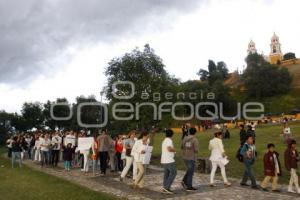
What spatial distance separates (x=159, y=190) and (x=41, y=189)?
4.35 meters

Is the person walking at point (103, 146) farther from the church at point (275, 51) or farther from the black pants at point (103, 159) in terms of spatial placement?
the church at point (275, 51)

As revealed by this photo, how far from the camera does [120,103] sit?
25.6 meters

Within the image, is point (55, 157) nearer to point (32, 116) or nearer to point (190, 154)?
point (190, 154)

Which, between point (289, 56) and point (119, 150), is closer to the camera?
point (119, 150)

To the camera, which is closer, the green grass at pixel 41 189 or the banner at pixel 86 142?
the green grass at pixel 41 189

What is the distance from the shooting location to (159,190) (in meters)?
14.4

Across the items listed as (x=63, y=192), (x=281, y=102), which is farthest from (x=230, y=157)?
(x=281, y=102)

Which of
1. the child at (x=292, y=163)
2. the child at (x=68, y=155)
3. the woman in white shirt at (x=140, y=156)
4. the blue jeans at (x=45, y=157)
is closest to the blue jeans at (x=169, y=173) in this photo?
the woman in white shirt at (x=140, y=156)

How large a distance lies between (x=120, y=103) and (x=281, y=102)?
55059 mm

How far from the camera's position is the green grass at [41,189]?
13375 millimetres

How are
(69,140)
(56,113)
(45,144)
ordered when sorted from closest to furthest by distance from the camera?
1. (69,140)
2. (45,144)
3. (56,113)

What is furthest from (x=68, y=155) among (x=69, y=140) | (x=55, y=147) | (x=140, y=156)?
(x=140, y=156)

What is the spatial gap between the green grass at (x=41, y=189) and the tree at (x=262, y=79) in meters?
80.1

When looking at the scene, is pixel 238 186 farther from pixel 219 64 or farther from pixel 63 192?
pixel 219 64
